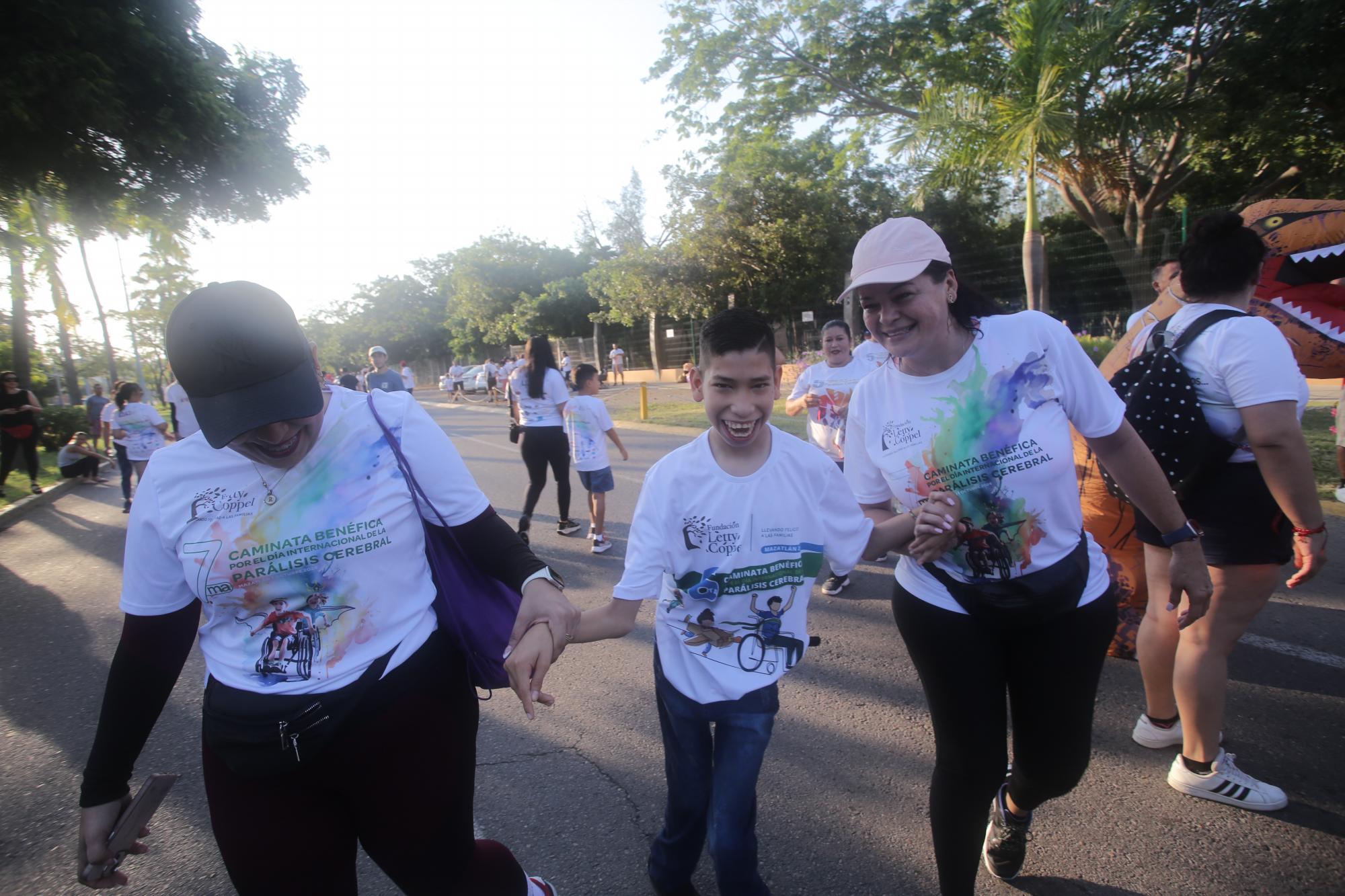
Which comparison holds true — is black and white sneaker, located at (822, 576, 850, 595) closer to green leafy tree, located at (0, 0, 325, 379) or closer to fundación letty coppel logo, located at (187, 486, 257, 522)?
fundación letty coppel logo, located at (187, 486, 257, 522)

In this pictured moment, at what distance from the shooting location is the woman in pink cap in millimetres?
1958

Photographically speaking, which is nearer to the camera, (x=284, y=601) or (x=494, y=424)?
(x=284, y=601)

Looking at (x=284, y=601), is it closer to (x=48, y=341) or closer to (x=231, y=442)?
(x=231, y=442)

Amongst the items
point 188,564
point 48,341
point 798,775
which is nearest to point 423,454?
point 188,564

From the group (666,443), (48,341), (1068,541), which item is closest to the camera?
(1068,541)

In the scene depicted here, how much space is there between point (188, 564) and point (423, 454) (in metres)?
0.53

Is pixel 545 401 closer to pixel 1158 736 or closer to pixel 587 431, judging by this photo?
pixel 587 431

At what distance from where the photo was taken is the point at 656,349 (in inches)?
1166

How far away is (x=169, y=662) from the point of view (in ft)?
5.55

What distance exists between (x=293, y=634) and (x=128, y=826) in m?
0.59

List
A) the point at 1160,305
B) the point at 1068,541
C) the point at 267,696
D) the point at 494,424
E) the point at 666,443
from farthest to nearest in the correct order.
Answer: the point at 494,424, the point at 666,443, the point at 1160,305, the point at 1068,541, the point at 267,696

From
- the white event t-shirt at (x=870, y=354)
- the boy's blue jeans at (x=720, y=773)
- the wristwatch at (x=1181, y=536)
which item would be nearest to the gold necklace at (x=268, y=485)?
the boy's blue jeans at (x=720, y=773)

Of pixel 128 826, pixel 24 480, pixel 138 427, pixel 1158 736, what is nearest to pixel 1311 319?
pixel 1158 736

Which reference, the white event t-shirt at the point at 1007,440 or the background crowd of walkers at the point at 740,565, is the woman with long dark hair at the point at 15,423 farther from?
the white event t-shirt at the point at 1007,440
